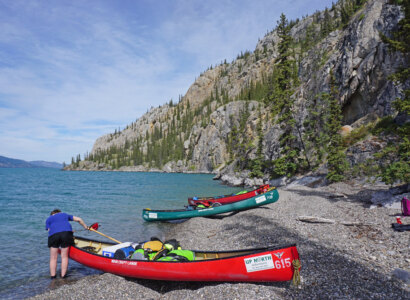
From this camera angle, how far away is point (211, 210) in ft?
61.5

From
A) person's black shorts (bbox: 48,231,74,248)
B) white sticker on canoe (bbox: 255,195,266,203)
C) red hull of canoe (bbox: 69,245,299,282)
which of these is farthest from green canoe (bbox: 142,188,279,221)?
red hull of canoe (bbox: 69,245,299,282)

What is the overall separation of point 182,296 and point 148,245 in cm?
282

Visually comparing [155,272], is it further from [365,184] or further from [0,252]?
[365,184]

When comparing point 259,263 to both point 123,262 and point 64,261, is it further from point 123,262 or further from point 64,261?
point 64,261

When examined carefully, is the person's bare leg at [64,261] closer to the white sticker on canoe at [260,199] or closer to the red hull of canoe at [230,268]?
the red hull of canoe at [230,268]

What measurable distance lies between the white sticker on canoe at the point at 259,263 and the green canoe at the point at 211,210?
1233cm

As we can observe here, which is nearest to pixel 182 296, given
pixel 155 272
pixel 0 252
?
pixel 155 272

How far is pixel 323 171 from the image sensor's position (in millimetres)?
29750

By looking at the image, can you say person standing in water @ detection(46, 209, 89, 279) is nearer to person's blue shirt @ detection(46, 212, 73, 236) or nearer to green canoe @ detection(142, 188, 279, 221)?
person's blue shirt @ detection(46, 212, 73, 236)

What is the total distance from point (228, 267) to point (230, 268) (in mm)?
62

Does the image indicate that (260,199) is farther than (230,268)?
Yes

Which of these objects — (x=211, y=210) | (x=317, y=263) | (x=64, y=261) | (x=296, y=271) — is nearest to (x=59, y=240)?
(x=64, y=261)

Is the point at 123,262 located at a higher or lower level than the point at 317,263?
lower

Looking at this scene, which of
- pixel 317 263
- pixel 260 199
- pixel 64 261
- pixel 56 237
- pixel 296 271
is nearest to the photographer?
pixel 296 271
